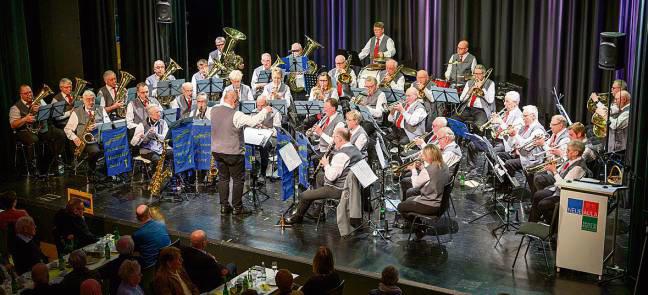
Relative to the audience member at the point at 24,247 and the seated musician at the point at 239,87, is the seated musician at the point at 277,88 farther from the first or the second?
the audience member at the point at 24,247

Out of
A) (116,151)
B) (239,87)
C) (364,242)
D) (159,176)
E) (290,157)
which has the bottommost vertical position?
(364,242)

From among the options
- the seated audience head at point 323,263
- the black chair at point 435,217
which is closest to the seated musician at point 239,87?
the black chair at point 435,217

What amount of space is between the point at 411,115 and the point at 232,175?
3062 millimetres

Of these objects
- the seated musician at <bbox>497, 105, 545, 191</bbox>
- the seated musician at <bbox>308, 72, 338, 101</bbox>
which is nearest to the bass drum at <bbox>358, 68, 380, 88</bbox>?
the seated musician at <bbox>308, 72, 338, 101</bbox>

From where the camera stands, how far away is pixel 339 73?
13312mm

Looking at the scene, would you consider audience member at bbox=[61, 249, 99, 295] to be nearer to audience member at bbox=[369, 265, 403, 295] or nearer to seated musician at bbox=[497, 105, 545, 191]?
audience member at bbox=[369, 265, 403, 295]

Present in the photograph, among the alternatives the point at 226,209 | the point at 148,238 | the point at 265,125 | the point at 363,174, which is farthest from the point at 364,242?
the point at 265,125

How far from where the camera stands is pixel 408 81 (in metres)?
14.5

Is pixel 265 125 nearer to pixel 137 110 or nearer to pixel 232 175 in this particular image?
pixel 232 175

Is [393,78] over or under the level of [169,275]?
over

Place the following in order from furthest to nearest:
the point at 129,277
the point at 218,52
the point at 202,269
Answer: the point at 218,52 < the point at 202,269 < the point at 129,277

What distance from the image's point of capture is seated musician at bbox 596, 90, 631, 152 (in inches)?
416

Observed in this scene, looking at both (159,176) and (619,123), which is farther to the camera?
(159,176)

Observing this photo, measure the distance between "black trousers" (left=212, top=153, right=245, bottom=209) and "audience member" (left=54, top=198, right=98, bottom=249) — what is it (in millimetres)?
2235
